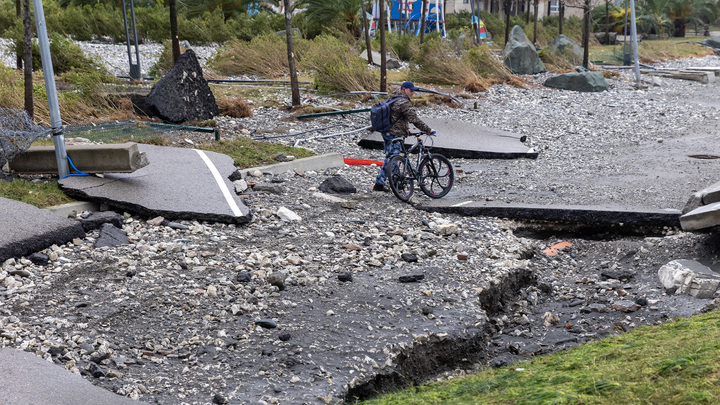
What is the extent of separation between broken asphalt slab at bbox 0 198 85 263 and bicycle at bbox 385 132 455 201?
389cm

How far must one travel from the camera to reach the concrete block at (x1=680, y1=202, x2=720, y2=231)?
644cm

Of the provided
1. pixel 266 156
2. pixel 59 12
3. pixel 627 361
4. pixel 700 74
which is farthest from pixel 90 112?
pixel 700 74

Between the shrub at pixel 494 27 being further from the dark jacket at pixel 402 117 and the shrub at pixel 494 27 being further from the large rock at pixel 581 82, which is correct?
the dark jacket at pixel 402 117

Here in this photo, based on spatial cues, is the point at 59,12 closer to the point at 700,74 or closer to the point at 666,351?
the point at 700,74

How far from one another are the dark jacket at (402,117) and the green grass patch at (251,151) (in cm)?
214

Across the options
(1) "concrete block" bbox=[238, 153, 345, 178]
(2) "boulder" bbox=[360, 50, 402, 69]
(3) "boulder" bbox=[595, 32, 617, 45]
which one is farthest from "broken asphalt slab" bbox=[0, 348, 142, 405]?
(3) "boulder" bbox=[595, 32, 617, 45]

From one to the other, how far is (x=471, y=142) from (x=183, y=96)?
538cm

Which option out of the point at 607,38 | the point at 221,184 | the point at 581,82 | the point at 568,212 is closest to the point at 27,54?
the point at 221,184

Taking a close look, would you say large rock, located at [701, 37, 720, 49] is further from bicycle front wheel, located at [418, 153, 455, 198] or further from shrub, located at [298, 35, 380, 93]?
bicycle front wheel, located at [418, 153, 455, 198]

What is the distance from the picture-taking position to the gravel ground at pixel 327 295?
4645 mm

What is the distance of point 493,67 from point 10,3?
22.2 meters

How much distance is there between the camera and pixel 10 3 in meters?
30.4

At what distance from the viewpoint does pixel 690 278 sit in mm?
6148

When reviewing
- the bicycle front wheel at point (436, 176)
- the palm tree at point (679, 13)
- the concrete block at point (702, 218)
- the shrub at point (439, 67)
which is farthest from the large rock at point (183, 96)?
the palm tree at point (679, 13)
